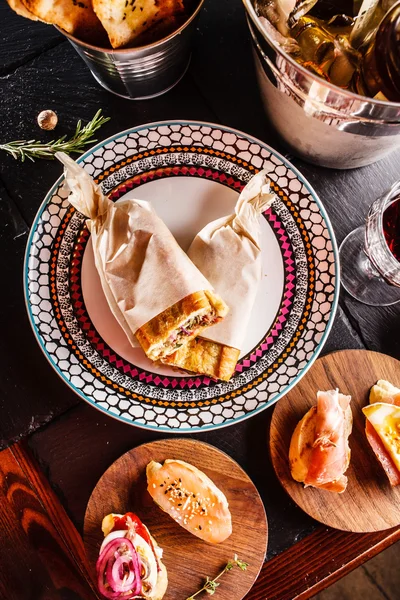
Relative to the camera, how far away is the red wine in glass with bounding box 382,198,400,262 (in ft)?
3.59

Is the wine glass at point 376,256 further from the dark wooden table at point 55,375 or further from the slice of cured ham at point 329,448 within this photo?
the slice of cured ham at point 329,448

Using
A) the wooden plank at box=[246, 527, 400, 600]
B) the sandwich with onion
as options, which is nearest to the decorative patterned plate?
the sandwich with onion

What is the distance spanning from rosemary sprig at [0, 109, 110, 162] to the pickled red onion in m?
0.83

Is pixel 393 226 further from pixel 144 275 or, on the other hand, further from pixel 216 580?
pixel 216 580

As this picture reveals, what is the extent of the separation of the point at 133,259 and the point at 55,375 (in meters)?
0.32

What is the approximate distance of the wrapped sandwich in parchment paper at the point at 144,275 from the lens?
1.05m

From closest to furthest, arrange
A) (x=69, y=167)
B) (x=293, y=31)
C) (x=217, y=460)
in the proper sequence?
(x=293, y=31) < (x=69, y=167) < (x=217, y=460)

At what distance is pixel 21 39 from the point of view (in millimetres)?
1229

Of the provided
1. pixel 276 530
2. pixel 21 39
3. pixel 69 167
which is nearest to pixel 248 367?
pixel 276 530

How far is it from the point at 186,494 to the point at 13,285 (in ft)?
1.93

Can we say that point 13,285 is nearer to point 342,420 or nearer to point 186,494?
point 186,494

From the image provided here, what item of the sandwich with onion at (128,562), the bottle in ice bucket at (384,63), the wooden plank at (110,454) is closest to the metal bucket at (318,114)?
the bottle in ice bucket at (384,63)

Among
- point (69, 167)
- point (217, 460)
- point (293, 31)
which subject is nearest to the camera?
point (293, 31)

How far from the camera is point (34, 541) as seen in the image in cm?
121
